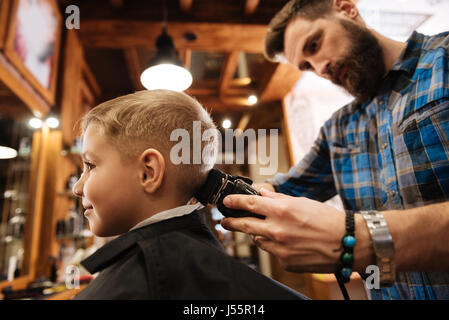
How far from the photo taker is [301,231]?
0.60 meters

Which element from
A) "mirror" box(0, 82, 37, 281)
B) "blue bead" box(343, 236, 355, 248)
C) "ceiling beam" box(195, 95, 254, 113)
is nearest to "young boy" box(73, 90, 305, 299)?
"blue bead" box(343, 236, 355, 248)

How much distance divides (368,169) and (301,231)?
2.44 feet

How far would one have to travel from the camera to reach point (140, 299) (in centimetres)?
58

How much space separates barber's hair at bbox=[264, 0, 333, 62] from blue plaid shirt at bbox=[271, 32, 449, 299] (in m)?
0.44

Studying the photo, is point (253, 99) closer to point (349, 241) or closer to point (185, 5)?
point (185, 5)

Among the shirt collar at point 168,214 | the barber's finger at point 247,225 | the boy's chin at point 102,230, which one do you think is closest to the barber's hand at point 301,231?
the barber's finger at point 247,225

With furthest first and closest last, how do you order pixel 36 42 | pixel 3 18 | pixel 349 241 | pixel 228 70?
pixel 228 70, pixel 36 42, pixel 3 18, pixel 349 241

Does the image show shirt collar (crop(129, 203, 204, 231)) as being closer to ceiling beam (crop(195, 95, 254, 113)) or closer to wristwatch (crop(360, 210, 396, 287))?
wristwatch (crop(360, 210, 396, 287))

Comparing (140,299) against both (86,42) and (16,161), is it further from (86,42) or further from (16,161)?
(86,42)

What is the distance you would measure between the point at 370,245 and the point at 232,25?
2.77 meters

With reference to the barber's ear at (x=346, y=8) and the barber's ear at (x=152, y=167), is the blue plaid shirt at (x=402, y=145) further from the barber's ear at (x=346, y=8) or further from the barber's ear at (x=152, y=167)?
the barber's ear at (x=152, y=167)

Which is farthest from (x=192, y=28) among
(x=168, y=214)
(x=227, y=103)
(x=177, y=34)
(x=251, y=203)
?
(x=251, y=203)

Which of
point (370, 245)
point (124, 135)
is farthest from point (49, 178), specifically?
point (370, 245)

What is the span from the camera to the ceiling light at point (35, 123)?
2181 millimetres
